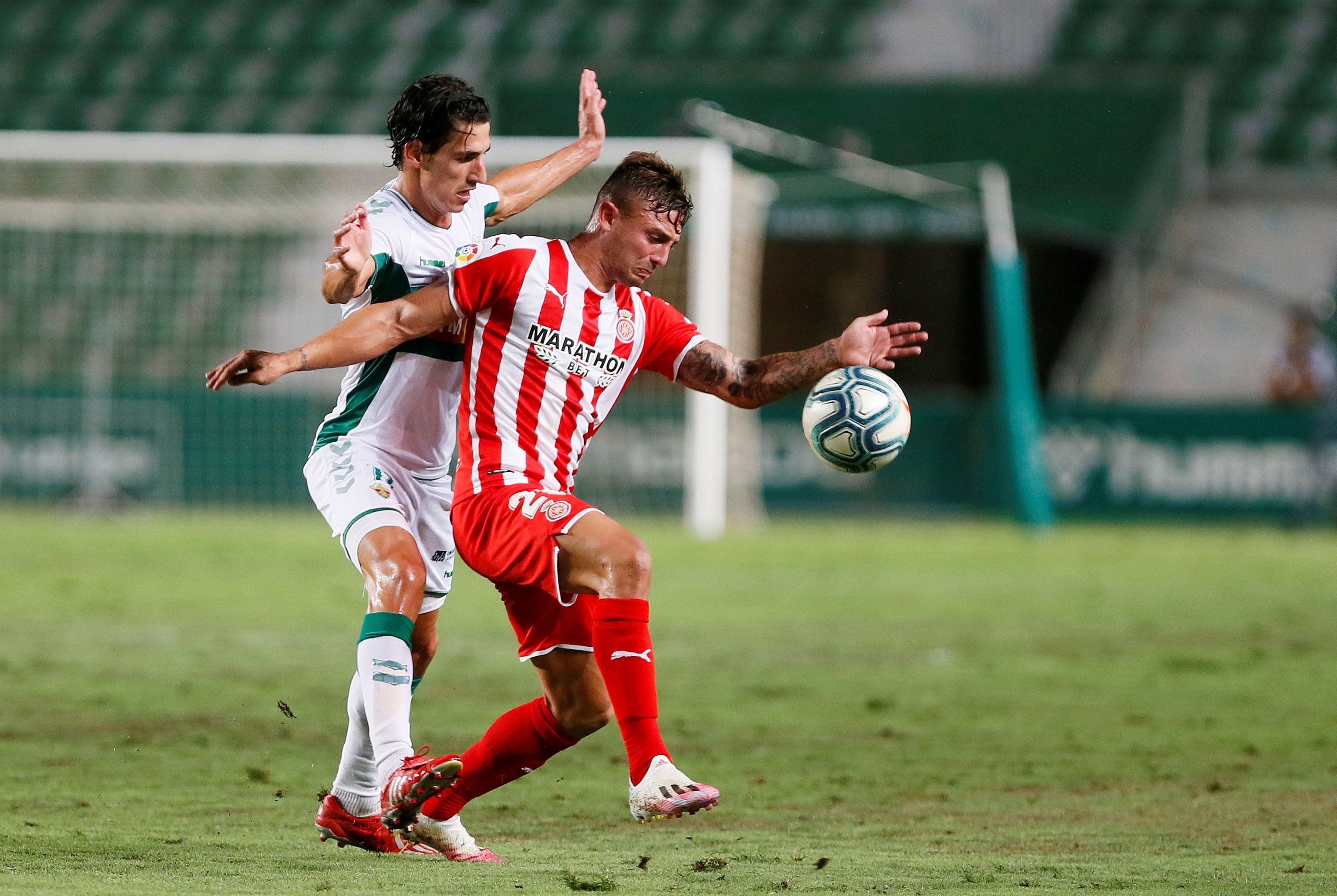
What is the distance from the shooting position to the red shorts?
4445mm

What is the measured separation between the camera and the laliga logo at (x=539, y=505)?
176 inches

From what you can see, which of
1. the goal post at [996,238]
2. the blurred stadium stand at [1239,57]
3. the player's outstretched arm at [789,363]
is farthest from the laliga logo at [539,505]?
the blurred stadium stand at [1239,57]

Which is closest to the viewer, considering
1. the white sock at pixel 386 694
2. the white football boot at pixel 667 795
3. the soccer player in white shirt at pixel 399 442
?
the white football boot at pixel 667 795

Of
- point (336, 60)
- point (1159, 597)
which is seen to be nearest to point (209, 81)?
point (336, 60)

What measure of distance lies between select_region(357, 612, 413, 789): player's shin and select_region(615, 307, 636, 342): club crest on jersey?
982mm

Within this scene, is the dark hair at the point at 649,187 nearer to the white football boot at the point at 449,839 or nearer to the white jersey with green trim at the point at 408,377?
the white jersey with green trim at the point at 408,377

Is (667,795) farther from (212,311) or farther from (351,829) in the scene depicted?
(212,311)

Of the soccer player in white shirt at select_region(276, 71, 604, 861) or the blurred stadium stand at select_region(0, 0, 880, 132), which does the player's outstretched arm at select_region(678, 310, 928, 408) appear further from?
the blurred stadium stand at select_region(0, 0, 880, 132)

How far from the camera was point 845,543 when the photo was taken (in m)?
16.6

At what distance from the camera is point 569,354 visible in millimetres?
4691

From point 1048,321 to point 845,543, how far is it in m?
7.61

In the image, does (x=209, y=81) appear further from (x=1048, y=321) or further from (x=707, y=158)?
(x=1048, y=321)

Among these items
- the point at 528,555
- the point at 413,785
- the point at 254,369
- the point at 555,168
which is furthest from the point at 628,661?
the point at 555,168

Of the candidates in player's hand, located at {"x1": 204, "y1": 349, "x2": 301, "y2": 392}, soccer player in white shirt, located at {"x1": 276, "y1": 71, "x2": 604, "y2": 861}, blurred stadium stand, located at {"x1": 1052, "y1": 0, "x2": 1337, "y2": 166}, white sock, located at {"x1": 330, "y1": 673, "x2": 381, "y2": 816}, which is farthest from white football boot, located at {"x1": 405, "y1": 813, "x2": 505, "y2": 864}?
blurred stadium stand, located at {"x1": 1052, "y1": 0, "x2": 1337, "y2": 166}
